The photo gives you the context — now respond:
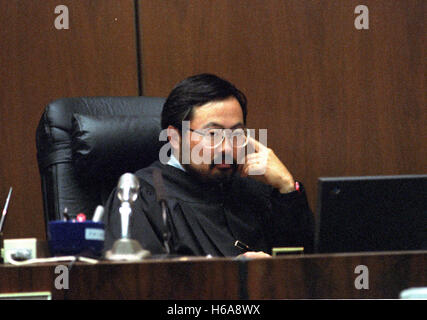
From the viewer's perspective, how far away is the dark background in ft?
8.32

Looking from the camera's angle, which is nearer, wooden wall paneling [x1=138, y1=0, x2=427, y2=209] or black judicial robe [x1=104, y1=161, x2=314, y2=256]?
black judicial robe [x1=104, y1=161, x2=314, y2=256]

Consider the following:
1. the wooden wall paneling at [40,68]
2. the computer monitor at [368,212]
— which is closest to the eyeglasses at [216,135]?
the wooden wall paneling at [40,68]

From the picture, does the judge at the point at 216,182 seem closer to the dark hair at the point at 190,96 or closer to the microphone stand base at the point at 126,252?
the dark hair at the point at 190,96

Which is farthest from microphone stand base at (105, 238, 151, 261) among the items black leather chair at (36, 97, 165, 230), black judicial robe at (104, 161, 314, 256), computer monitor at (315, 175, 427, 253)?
black leather chair at (36, 97, 165, 230)

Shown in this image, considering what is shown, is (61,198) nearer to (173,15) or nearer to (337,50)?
(173,15)

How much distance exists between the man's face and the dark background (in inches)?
18.2

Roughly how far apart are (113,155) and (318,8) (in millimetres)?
1041

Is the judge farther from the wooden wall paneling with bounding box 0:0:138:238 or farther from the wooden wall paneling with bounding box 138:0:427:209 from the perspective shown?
the wooden wall paneling with bounding box 0:0:138:238

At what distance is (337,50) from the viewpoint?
8.42ft

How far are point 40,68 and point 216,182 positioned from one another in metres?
0.88

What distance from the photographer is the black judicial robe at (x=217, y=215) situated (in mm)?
1983

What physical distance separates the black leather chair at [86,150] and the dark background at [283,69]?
0.41 metres
